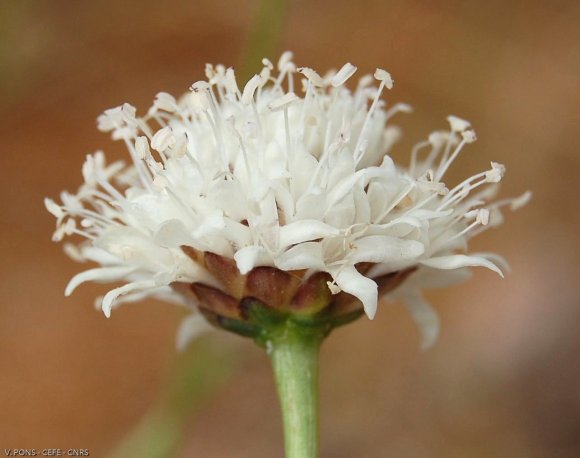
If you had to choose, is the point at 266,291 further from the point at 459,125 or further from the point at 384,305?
the point at 384,305

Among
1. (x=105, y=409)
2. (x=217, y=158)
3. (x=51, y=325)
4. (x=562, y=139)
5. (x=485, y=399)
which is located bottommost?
(x=217, y=158)

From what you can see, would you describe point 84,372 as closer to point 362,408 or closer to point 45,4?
point 362,408

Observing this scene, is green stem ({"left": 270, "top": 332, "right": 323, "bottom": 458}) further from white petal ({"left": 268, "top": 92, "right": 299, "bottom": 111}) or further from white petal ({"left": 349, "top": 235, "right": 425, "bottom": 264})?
white petal ({"left": 268, "top": 92, "right": 299, "bottom": 111})

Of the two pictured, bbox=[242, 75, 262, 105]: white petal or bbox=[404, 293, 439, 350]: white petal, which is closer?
bbox=[242, 75, 262, 105]: white petal

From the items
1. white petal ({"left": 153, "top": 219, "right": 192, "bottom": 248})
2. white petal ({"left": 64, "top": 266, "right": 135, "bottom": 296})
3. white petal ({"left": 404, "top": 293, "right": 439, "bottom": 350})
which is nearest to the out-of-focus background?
white petal ({"left": 404, "top": 293, "right": 439, "bottom": 350})

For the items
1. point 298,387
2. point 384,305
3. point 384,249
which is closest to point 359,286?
point 384,249

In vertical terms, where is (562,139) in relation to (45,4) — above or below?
below

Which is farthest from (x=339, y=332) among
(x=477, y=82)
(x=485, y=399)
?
(x=477, y=82)

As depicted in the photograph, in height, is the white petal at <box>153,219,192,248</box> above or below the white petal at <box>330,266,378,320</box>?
above
